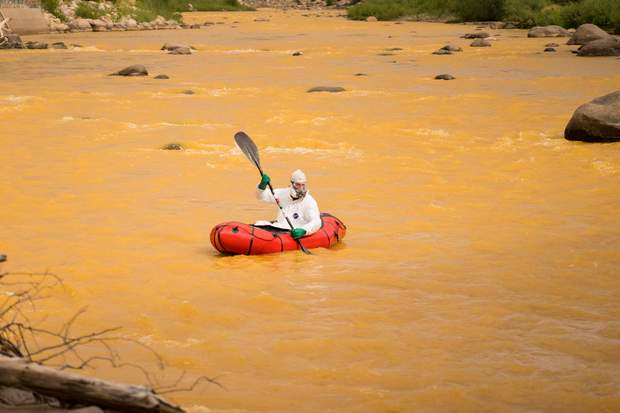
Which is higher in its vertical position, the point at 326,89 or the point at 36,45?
the point at 36,45

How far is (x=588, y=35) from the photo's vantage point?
111 ft

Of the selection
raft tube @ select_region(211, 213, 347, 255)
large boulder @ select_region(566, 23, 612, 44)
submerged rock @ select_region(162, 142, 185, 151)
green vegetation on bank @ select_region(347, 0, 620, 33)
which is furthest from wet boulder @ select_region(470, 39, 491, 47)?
raft tube @ select_region(211, 213, 347, 255)

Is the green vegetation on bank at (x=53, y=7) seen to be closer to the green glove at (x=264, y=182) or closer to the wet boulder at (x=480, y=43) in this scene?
the wet boulder at (x=480, y=43)

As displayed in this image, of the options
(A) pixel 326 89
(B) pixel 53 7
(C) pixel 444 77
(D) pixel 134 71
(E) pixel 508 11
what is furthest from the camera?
(E) pixel 508 11

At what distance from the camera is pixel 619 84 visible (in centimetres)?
2319

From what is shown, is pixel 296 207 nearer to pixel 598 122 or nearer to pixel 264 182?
pixel 264 182

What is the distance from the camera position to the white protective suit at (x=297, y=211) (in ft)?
30.0

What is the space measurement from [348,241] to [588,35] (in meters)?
26.4

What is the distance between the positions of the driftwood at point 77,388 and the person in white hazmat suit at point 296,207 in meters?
5.43

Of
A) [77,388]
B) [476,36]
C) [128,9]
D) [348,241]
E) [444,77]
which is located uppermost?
[128,9]

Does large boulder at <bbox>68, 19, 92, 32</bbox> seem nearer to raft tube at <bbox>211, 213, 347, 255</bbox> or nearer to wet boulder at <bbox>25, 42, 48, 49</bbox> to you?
wet boulder at <bbox>25, 42, 48, 49</bbox>

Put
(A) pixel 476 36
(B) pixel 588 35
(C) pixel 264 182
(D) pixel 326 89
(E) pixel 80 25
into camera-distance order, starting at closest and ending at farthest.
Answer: (C) pixel 264 182, (D) pixel 326 89, (B) pixel 588 35, (A) pixel 476 36, (E) pixel 80 25

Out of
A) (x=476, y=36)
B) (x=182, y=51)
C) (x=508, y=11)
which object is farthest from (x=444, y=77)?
(x=508, y=11)

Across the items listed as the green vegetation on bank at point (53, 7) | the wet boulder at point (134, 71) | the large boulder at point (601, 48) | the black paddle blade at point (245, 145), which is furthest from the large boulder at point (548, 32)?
the black paddle blade at point (245, 145)
